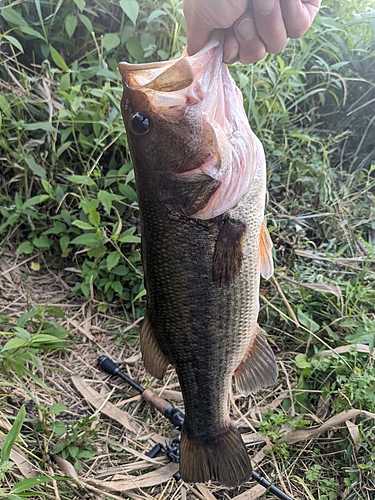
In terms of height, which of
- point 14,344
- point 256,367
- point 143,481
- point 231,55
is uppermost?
point 231,55

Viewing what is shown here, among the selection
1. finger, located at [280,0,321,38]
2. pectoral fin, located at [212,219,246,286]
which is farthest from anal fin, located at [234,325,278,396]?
finger, located at [280,0,321,38]

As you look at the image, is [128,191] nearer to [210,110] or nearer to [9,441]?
[210,110]

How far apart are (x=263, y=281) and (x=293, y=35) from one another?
1.55 m

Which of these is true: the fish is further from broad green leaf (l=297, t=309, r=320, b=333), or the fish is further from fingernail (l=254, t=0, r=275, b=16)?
broad green leaf (l=297, t=309, r=320, b=333)

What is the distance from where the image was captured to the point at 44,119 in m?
3.16

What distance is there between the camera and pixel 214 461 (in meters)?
1.90

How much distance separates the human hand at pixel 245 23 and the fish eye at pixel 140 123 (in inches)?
12.8

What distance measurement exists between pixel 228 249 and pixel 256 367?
62cm

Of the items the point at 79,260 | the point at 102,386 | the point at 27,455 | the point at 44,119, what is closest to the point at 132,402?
the point at 102,386

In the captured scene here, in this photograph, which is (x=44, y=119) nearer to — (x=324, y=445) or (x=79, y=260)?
(x=79, y=260)

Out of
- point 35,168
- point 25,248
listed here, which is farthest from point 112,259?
point 35,168

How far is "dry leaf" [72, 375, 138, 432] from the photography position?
8.04 ft

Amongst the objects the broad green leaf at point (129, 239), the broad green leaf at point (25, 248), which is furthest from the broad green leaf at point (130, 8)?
the broad green leaf at point (25, 248)

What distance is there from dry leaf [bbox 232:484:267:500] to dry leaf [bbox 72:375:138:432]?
68 centimetres
